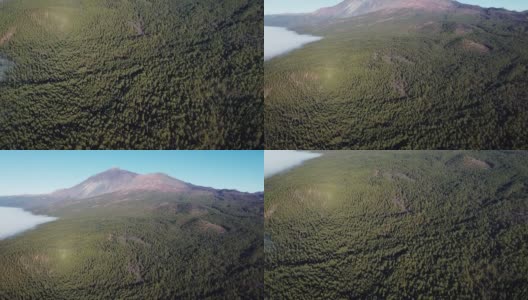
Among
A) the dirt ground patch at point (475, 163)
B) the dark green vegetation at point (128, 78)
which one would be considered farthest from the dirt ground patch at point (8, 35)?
the dirt ground patch at point (475, 163)

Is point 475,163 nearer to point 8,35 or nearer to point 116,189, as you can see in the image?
point 8,35

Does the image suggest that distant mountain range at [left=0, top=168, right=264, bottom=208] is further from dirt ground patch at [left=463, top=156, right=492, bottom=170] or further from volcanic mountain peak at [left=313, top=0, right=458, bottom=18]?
volcanic mountain peak at [left=313, top=0, right=458, bottom=18]

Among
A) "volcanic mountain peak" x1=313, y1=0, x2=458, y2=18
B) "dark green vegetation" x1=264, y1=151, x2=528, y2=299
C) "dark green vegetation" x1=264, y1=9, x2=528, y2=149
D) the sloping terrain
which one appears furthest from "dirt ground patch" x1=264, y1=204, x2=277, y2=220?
"volcanic mountain peak" x1=313, y1=0, x2=458, y2=18

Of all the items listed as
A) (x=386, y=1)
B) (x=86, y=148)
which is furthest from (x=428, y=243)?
(x=386, y=1)

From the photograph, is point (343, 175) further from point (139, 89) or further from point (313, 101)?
point (139, 89)

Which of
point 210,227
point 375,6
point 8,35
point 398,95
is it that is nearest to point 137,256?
point 210,227

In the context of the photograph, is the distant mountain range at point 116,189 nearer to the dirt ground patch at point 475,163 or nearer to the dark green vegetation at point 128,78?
the dark green vegetation at point 128,78
